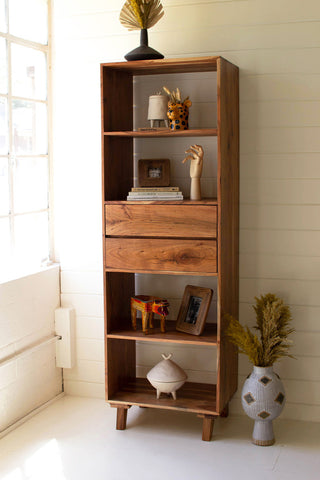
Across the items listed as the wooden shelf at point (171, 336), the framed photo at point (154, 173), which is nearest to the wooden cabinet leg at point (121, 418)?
the wooden shelf at point (171, 336)

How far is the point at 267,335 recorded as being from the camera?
9.34ft

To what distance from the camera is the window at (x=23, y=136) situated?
306 centimetres

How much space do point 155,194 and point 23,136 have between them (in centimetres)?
87

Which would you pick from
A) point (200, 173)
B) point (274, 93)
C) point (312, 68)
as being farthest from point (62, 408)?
point (312, 68)

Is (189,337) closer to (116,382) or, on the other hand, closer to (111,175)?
(116,382)

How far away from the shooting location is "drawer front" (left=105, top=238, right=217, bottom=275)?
9.21 feet

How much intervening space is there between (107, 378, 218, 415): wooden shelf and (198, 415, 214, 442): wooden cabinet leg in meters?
0.04

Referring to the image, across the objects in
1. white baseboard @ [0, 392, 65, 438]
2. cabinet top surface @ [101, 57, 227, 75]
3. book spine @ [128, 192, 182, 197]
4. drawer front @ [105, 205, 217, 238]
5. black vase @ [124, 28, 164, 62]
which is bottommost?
white baseboard @ [0, 392, 65, 438]

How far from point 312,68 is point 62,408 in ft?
→ 7.53

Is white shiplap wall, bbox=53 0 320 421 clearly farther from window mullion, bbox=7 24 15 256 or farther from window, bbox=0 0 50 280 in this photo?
window mullion, bbox=7 24 15 256

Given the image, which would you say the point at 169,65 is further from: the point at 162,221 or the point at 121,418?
the point at 121,418

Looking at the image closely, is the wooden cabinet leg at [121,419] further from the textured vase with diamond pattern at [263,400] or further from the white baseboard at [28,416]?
the textured vase with diamond pattern at [263,400]

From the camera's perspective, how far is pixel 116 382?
314 cm

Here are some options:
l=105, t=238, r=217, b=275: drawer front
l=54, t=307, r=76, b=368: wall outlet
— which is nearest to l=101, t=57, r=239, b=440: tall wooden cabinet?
l=105, t=238, r=217, b=275: drawer front
